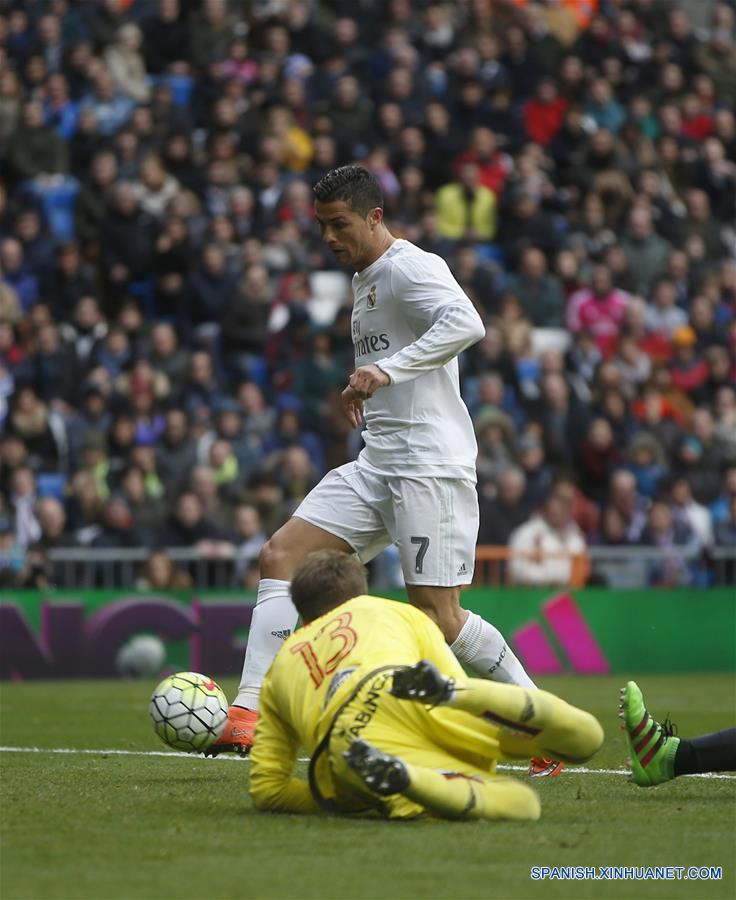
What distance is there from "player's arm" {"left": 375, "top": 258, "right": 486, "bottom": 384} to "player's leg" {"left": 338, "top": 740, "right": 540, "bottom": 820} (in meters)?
2.02

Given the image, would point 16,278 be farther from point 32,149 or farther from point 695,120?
point 695,120

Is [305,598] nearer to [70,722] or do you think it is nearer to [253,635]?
[253,635]

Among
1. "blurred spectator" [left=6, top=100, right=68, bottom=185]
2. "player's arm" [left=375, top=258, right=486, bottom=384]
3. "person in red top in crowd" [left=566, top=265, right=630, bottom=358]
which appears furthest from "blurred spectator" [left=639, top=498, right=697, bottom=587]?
"player's arm" [left=375, top=258, right=486, bottom=384]

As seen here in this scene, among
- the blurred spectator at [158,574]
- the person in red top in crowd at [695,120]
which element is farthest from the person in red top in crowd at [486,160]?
the blurred spectator at [158,574]

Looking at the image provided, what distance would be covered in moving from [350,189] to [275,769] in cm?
276

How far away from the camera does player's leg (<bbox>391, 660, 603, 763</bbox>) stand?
574cm

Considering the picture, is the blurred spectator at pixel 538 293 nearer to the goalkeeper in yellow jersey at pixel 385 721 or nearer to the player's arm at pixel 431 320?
the player's arm at pixel 431 320

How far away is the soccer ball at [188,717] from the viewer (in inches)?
314

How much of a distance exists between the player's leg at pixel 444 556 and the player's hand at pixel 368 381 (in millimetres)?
640

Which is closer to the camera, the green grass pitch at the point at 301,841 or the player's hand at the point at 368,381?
the green grass pitch at the point at 301,841

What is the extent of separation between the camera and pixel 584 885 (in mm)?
5117

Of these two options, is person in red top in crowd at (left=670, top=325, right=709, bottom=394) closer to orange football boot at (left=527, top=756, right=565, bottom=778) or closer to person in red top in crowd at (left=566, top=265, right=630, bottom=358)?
person in red top in crowd at (left=566, top=265, right=630, bottom=358)

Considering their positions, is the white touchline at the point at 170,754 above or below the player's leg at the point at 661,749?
below

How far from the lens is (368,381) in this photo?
7445 millimetres
